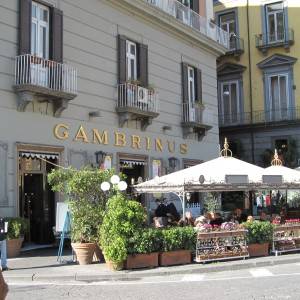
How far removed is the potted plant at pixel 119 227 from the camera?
41.9 ft

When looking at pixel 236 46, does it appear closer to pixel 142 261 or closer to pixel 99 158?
pixel 99 158

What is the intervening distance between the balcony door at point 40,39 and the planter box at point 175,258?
6.34 meters

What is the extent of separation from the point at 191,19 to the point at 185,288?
56.8 ft

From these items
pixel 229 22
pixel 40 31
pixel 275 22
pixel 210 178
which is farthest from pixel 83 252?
pixel 229 22

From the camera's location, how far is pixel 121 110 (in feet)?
66.6

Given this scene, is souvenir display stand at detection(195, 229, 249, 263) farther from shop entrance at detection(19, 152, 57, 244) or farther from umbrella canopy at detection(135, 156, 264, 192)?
shop entrance at detection(19, 152, 57, 244)

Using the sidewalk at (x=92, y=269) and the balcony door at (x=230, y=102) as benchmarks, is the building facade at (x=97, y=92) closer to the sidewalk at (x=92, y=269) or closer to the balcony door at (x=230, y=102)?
the sidewalk at (x=92, y=269)

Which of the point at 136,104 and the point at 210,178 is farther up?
the point at 136,104

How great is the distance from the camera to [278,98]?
33.7 metres

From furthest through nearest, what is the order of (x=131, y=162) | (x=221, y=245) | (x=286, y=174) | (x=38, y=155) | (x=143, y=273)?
(x=131, y=162)
(x=286, y=174)
(x=38, y=155)
(x=221, y=245)
(x=143, y=273)

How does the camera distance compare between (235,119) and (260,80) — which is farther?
(235,119)

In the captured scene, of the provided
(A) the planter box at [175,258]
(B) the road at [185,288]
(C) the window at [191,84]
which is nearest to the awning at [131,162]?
(C) the window at [191,84]

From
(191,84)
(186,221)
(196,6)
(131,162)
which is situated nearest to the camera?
(186,221)

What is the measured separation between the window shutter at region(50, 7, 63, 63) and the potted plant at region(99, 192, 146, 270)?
604 centimetres
